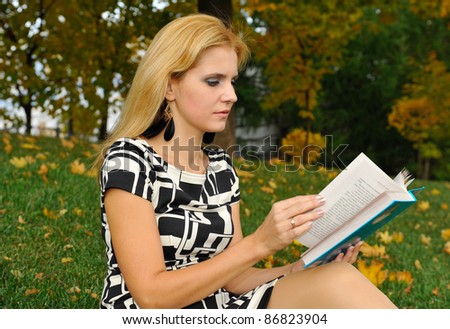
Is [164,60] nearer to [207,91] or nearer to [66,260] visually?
[207,91]

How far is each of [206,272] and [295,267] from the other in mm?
688

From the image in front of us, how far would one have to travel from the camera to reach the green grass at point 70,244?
3.24m

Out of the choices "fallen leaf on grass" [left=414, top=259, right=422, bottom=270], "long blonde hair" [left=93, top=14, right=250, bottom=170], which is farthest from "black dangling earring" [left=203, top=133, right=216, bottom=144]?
"fallen leaf on grass" [left=414, top=259, right=422, bottom=270]

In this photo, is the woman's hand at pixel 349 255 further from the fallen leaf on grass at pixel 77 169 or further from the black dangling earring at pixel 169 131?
the fallen leaf on grass at pixel 77 169

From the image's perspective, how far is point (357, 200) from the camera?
195 cm

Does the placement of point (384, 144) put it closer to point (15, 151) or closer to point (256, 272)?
point (15, 151)

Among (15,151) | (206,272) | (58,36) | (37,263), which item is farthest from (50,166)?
(58,36)

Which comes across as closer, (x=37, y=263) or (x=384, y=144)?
(x=37, y=263)

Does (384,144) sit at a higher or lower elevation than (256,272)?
lower

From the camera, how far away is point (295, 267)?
249 centimetres

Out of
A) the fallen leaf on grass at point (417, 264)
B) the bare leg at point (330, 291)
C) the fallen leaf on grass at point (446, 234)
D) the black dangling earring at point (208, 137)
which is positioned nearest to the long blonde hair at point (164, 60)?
the black dangling earring at point (208, 137)

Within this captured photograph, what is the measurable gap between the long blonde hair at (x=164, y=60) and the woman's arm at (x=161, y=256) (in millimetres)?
421

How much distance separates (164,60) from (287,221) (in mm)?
824
